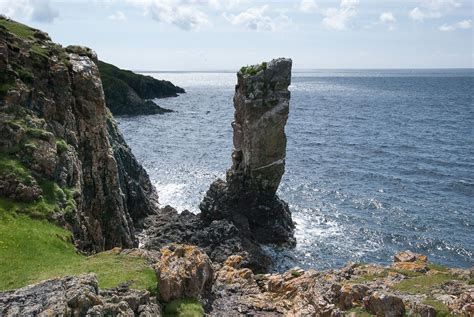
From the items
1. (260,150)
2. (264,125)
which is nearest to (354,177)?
(260,150)

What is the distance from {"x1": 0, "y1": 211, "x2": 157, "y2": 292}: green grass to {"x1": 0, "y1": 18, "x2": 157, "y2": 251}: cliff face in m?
1.62

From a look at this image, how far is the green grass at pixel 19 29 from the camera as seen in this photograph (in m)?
41.3

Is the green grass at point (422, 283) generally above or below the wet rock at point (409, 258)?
above

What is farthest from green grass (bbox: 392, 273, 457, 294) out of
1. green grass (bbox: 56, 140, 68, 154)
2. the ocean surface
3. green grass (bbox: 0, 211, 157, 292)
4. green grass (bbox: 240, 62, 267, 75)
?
green grass (bbox: 240, 62, 267, 75)

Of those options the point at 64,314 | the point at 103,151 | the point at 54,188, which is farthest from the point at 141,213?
A: the point at 64,314

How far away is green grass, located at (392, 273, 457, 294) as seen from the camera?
24.0 meters

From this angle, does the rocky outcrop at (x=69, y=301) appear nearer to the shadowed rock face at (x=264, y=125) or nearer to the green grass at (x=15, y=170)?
the green grass at (x=15, y=170)

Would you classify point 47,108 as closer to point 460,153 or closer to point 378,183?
point 378,183

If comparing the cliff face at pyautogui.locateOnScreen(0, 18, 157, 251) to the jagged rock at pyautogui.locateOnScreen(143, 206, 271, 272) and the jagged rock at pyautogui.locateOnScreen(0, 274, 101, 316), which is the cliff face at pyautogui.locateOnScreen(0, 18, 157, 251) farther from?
the jagged rock at pyautogui.locateOnScreen(0, 274, 101, 316)

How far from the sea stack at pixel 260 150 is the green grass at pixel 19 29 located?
23.9 m

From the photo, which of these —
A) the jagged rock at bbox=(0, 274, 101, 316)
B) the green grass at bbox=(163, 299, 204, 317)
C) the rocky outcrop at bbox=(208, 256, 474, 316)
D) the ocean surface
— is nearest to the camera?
the jagged rock at bbox=(0, 274, 101, 316)

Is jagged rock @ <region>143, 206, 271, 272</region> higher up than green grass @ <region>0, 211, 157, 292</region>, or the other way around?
green grass @ <region>0, 211, 157, 292</region>

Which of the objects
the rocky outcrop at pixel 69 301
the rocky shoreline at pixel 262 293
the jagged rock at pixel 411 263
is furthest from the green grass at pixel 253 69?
the rocky outcrop at pixel 69 301

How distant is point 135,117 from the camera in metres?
136
